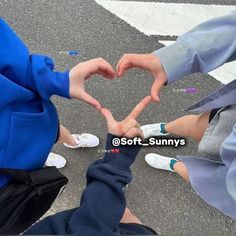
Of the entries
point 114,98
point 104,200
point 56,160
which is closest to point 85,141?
point 56,160

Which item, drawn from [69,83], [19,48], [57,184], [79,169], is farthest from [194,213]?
[19,48]

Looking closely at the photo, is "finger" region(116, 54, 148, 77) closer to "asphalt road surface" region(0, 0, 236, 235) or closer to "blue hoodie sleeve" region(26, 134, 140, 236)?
"blue hoodie sleeve" region(26, 134, 140, 236)

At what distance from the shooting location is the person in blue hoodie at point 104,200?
0.92 metres

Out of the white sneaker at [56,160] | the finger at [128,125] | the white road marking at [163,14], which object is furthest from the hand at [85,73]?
the white road marking at [163,14]

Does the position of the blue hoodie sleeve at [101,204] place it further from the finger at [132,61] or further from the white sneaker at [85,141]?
the white sneaker at [85,141]

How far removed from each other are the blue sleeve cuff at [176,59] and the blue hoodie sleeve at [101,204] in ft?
0.71

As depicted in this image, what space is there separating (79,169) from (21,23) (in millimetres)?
783

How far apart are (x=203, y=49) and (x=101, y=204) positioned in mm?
446

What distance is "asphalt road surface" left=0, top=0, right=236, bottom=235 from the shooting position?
5.34 ft

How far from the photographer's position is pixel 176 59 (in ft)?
3.26

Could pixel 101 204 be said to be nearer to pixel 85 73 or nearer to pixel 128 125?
pixel 128 125

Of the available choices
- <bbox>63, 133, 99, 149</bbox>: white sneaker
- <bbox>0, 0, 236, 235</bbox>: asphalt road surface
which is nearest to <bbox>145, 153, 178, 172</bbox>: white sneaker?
<bbox>0, 0, 236, 235</bbox>: asphalt road surface

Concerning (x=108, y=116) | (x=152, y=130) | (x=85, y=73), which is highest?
(x=85, y=73)

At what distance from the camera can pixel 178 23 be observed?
1958 mm
